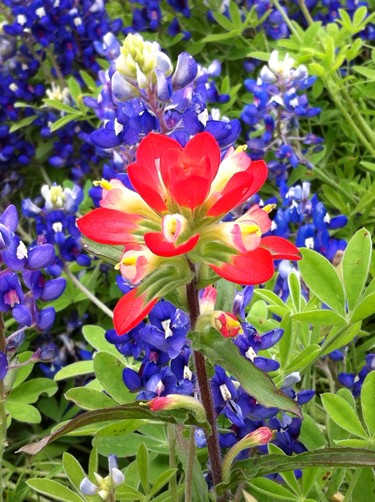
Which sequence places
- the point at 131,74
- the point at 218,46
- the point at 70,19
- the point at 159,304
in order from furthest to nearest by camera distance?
the point at 218,46, the point at 70,19, the point at 131,74, the point at 159,304

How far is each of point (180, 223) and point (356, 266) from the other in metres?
0.44

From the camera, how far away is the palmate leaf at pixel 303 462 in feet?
2.84

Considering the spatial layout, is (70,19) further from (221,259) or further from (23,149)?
(221,259)

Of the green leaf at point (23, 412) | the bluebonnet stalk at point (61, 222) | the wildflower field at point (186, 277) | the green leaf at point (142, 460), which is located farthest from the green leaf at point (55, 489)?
the bluebonnet stalk at point (61, 222)

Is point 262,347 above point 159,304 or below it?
below

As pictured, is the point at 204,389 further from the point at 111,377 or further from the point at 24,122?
the point at 24,122

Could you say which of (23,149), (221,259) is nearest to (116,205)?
(221,259)

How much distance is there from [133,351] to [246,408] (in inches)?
8.2

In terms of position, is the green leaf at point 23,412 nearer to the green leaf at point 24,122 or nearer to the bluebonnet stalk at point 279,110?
the bluebonnet stalk at point 279,110

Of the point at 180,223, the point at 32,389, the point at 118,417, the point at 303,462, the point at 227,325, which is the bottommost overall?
the point at 32,389

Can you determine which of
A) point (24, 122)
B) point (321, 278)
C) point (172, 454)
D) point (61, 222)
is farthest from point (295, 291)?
point (24, 122)

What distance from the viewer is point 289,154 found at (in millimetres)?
1988

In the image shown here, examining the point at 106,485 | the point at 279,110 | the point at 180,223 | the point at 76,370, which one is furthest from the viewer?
the point at 279,110

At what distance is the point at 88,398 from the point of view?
1219 millimetres
